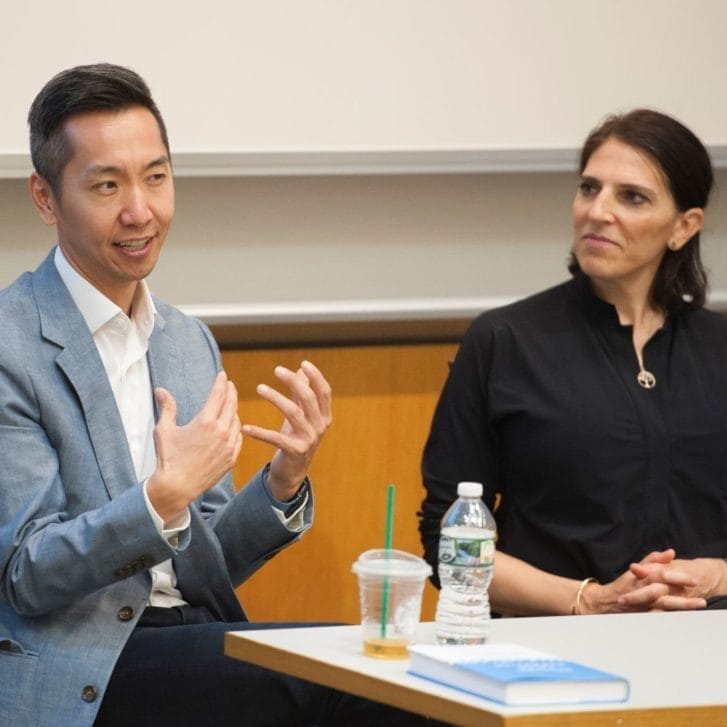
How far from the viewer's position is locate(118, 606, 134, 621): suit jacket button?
7.38ft

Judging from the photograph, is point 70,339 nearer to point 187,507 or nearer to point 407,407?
point 187,507

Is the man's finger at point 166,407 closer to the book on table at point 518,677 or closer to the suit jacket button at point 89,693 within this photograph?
the suit jacket button at point 89,693

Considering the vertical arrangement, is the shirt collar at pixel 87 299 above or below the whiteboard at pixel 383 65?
below

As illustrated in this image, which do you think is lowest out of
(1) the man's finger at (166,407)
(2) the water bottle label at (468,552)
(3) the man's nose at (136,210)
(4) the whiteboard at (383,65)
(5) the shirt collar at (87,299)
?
(2) the water bottle label at (468,552)

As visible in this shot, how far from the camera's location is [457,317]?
351 cm

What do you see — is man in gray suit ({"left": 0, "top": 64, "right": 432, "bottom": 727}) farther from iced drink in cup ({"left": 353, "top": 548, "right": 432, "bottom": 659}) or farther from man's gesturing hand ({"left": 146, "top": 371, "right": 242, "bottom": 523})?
iced drink in cup ({"left": 353, "top": 548, "right": 432, "bottom": 659})

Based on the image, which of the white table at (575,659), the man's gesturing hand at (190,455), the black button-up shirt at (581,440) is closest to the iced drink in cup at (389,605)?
the white table at (575,659)

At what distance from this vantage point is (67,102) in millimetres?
2359

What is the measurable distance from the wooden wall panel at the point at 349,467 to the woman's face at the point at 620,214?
0.73m

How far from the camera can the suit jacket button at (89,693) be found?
2172mm

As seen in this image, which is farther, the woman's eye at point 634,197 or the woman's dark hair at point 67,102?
the woman's eye at point 634,197

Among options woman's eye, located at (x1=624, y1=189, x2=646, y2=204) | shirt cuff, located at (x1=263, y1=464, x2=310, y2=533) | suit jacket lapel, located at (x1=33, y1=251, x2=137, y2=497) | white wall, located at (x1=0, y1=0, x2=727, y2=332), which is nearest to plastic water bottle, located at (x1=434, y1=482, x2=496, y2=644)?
shirt cuff, located at (x1=263, y1=464, x2=310, y2=533)

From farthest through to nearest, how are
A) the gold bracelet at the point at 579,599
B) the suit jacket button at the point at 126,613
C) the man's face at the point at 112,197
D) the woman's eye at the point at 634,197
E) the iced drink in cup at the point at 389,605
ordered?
the woman's eye at the point at 634,197 → the gold bracelet at the point at 579,599 → the man's face at the point at 112,197 → the suit jacket button at the point at 126,613 → the iced drink in cup at the point at 389,605

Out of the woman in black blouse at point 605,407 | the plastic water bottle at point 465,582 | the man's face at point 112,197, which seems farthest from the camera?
the woman in black blouse at point 605,407
